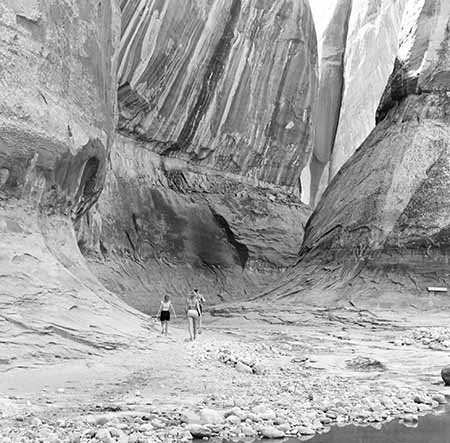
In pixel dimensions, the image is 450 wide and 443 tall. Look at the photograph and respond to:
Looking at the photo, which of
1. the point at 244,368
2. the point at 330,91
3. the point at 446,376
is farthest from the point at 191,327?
the point at 330,91

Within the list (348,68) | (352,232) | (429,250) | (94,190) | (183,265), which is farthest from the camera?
(348,68)

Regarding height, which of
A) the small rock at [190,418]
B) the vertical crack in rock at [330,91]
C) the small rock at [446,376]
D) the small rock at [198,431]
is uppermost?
the vertical crack in rock at [330,91]

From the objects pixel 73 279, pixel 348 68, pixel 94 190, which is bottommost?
pixel 73 279

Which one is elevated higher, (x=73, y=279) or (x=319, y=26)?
(x=319, y=26)

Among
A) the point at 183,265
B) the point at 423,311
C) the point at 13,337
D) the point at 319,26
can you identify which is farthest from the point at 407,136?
the point at 319,26

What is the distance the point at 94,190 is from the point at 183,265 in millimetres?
11569

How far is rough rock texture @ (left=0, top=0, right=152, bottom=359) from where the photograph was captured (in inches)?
356

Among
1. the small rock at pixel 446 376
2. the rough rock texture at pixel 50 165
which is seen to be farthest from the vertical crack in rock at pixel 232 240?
the small rock at pixel 446 376

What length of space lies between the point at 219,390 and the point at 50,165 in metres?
4.85

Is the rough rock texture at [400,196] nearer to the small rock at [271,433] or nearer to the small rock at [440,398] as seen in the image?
the small rock at [440,398]

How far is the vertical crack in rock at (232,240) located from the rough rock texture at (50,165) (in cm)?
1321

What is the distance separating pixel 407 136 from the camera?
62.4 ft

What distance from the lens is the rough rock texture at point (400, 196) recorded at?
1714cm

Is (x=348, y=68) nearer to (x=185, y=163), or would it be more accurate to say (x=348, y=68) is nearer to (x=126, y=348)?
(x=185, y=163)
